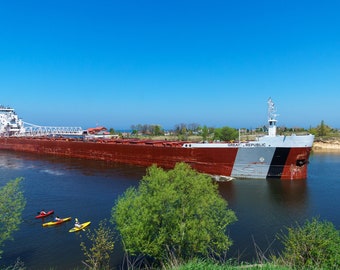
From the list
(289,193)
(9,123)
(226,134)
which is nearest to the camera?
(289,193)

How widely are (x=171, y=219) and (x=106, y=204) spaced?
596 inches

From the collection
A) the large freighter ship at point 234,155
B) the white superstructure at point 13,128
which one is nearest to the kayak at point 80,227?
the large freighter ship at point 234,155

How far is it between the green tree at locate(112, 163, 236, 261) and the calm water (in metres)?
3.85

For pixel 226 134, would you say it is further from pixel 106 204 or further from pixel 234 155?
pixel 106 204

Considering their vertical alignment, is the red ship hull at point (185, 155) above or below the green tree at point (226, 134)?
below

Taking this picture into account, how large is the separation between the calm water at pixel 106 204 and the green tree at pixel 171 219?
12.6ft

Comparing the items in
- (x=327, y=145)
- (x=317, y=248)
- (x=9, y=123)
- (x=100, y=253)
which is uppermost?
(x=9, y=123)

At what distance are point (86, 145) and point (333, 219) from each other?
46988 mm

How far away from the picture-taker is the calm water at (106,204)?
1873 cm

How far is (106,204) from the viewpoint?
28156 mm

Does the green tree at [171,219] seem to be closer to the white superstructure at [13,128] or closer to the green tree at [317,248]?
the green tree at [317,248]

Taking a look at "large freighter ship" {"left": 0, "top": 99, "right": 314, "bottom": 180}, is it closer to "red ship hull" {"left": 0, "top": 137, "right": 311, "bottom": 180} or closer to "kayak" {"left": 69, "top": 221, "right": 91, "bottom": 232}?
"red ship hull" {"left": 0, "top": 137, "right": 311, "bottom": 180}

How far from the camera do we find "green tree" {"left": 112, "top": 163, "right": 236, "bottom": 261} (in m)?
14.3

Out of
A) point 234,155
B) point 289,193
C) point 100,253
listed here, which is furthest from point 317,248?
point 234,155
